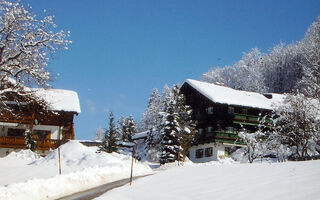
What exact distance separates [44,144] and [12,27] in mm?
22144

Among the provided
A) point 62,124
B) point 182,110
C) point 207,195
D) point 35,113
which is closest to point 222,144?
point 182,110

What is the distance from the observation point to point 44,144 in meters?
39.8

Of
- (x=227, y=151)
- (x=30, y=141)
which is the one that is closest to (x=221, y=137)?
(x=227, y=151)

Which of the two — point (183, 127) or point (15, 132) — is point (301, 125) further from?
point (15, 132)

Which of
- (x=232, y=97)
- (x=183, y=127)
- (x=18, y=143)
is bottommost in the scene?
(x=18, y=143)

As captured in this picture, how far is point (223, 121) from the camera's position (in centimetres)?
5081

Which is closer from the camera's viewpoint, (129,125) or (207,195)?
Result: (207,195)

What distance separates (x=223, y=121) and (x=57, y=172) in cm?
3102

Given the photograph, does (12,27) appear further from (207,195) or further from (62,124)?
(62,124)

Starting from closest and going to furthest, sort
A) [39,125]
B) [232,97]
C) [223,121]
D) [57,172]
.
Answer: [57,172] < [39,125] < [223,121] < [232,97]

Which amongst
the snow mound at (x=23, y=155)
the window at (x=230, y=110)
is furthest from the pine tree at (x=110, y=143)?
the window at (x=230, y=110)

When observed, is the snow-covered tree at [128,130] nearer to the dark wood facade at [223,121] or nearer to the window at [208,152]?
the dark wood facade at [223,121]

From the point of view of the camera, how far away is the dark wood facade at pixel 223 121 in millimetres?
49156

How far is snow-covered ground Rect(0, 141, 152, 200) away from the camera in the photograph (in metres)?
13.9
